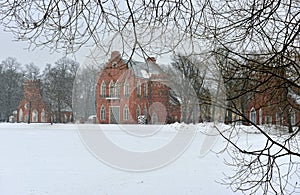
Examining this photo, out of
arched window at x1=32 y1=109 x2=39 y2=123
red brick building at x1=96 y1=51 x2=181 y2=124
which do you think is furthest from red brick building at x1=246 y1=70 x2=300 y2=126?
arched window at x1=32 y1=109 x2=39 y2=123

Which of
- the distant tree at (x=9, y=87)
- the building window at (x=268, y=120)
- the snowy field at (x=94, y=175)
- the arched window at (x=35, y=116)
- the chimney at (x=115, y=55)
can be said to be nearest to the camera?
the chimney at (x=115, y=55)

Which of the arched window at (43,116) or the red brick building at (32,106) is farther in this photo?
the arched window at (43,116)

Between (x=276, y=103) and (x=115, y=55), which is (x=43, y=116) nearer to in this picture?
(x=276, y=103)

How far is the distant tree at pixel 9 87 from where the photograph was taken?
3550cm

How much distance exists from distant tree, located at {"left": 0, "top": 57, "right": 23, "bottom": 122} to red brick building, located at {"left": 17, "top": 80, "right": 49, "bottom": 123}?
107 cm

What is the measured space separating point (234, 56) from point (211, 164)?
633 cm

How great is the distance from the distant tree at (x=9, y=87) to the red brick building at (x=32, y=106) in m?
1.07

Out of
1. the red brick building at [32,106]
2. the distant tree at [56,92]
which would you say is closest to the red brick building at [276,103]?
the distant tree at [56,92]

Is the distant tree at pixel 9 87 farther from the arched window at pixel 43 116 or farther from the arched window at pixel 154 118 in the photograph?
the arched window at pixel 154 118

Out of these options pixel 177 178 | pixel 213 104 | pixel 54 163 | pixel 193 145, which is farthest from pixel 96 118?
pixel 213 104

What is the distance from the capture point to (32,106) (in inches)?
1341

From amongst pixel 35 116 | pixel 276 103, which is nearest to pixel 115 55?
pixel 276 103

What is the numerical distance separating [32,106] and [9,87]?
144 inches

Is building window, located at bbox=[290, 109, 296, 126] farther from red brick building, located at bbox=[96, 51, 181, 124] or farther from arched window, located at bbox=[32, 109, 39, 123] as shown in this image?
arched window, located at bbox=[32, 109, 39, 123]
